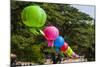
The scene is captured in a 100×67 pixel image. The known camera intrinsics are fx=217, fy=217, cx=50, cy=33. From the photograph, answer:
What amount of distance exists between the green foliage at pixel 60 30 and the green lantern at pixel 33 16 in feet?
0.13

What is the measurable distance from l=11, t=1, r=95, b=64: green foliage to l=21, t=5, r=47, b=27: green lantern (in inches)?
1.6

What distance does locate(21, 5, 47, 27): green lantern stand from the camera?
2164 millimetres

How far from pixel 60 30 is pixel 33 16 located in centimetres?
33

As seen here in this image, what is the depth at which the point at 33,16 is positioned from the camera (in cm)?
219

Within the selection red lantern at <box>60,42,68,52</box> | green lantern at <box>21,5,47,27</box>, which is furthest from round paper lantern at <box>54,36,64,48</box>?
green lantern at <box>21,5,47,27</box>

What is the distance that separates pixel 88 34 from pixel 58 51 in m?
0.41

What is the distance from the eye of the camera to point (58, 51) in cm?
230

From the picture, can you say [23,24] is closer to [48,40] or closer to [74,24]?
[48,40]

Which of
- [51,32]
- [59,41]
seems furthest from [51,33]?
[59,41]

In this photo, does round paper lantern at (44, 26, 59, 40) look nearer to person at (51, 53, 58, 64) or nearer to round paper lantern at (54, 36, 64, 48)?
round paper lantern at (54, 36, 64, 48)

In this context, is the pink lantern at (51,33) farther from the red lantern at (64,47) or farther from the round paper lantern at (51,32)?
the red lantern at (64,47)
